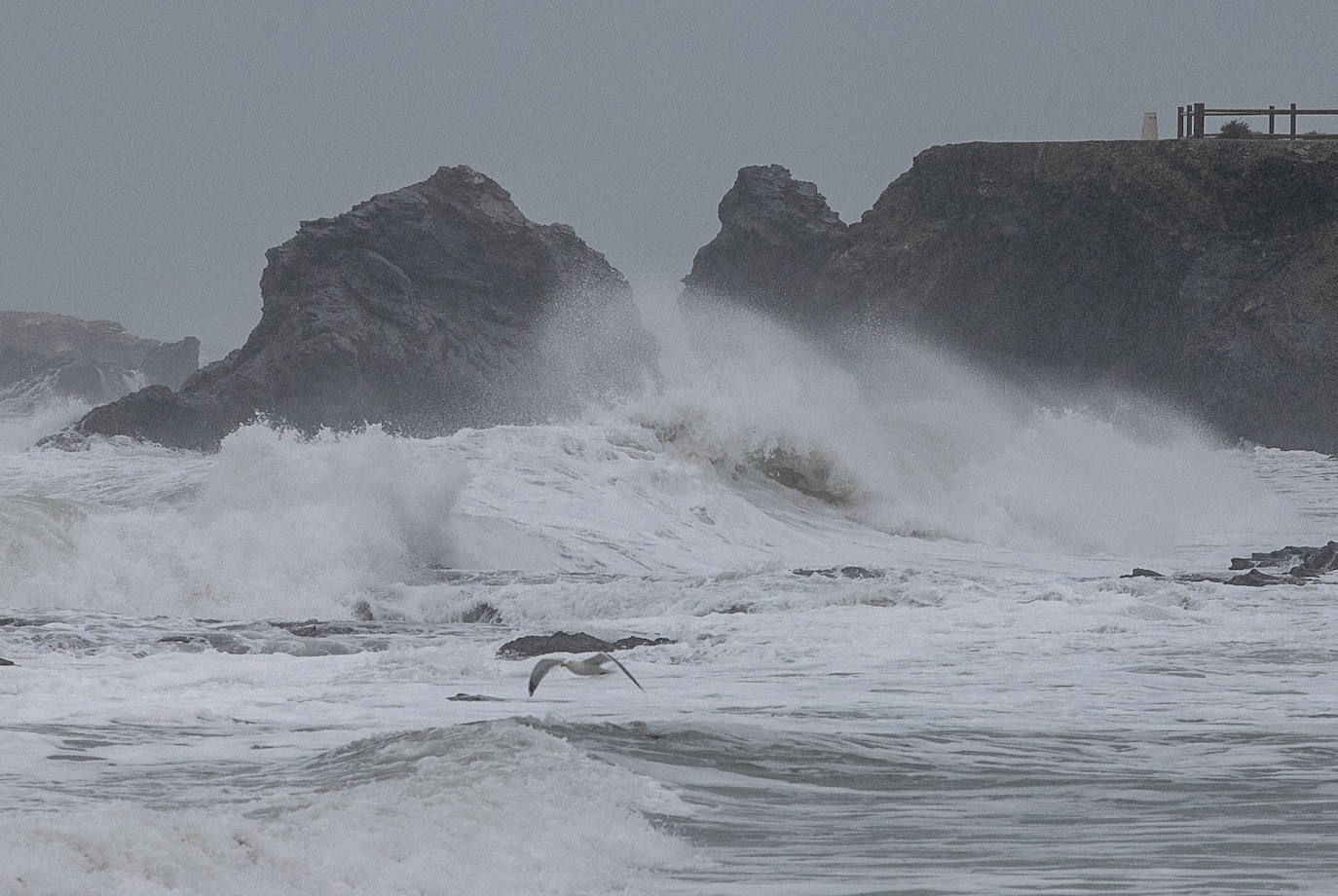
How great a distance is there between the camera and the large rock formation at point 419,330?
38.6 metres

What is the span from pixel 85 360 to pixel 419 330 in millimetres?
51078

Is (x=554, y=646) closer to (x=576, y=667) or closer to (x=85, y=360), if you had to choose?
(x=576, y=667)

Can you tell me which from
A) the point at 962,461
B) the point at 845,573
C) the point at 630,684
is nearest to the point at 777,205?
the point at 962,461

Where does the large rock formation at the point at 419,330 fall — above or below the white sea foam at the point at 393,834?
above

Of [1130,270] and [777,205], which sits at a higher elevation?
[777,205]

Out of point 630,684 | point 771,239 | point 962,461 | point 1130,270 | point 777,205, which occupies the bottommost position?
point 630,684

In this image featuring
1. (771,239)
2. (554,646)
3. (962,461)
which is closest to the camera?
(554,646)

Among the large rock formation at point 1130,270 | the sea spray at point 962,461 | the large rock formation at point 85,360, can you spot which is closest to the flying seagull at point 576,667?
the sea spray at point 962,461

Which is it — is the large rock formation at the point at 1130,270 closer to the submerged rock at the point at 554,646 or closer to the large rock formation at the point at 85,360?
the submerged rock at the point at 554,646

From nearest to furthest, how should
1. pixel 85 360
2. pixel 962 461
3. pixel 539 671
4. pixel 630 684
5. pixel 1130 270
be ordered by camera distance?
pixel 539 671
pixel 630 684
pixel 962 461
pixel 1130 270
pixel 85 360

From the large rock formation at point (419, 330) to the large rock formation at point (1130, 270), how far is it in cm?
661

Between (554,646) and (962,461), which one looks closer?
(554,646)

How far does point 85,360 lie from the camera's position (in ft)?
281

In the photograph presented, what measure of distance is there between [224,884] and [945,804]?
2.80m
